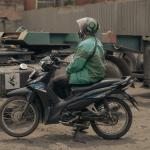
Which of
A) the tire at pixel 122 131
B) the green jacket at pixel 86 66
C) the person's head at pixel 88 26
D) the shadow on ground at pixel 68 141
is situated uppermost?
the person's head at pixel 88 26

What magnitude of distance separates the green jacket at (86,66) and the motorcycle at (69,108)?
0.10 metres

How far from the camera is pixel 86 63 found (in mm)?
7789

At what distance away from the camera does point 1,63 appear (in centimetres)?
1181

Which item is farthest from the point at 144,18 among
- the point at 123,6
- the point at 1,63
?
the point at 1,63

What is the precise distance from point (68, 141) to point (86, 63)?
1115 mm

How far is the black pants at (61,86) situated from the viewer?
7.84m

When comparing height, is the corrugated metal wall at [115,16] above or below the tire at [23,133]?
above

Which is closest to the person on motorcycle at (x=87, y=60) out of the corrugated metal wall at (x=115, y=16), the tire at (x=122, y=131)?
the tire at (x=122, y=131)

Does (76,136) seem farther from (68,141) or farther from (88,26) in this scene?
(88,26)

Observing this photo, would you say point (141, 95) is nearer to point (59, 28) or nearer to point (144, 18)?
point (144, 18)

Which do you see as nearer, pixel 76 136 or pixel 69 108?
pixel 69 108

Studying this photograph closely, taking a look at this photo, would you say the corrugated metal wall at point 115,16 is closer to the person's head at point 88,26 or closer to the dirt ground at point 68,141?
the dirt ground at point 68,141

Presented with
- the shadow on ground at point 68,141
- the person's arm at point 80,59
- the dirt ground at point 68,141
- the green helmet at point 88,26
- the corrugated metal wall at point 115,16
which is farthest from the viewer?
the corrugated metal wall at point 115,16

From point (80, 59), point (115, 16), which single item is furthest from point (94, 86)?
point (115, 16)
